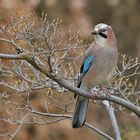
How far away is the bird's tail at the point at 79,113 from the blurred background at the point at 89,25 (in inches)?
38.3

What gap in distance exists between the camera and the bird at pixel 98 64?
753 cm

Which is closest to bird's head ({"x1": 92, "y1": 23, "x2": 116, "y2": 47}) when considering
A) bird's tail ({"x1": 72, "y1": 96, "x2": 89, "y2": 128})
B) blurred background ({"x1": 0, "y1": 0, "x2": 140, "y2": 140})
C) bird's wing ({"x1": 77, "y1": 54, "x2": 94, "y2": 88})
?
bird's wing ({"x1": 77, "y1": 54, "x2": 94, "y2": 88})

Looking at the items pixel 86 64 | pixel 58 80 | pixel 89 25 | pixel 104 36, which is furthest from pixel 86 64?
pixel 89 25

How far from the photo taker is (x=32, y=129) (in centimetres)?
1170

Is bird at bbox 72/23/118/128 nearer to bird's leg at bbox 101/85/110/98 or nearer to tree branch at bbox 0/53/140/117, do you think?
bird's leg at bbox 101/85/110/98

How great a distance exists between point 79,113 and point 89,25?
18.4 feet

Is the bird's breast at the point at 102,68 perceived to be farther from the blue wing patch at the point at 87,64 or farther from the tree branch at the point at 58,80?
the tree branch at the point at 58,80

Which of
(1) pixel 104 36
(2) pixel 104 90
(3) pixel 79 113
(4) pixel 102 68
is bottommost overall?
(3) pixel 79 113

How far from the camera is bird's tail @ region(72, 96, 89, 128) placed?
7.43m

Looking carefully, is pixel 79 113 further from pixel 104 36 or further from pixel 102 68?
pixel 104 36

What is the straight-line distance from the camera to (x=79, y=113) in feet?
24.7

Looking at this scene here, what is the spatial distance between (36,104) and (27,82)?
3.80 meters

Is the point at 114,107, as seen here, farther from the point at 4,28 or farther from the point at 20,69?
the point at 4,28

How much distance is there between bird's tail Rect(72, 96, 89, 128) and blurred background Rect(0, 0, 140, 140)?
972 mm
